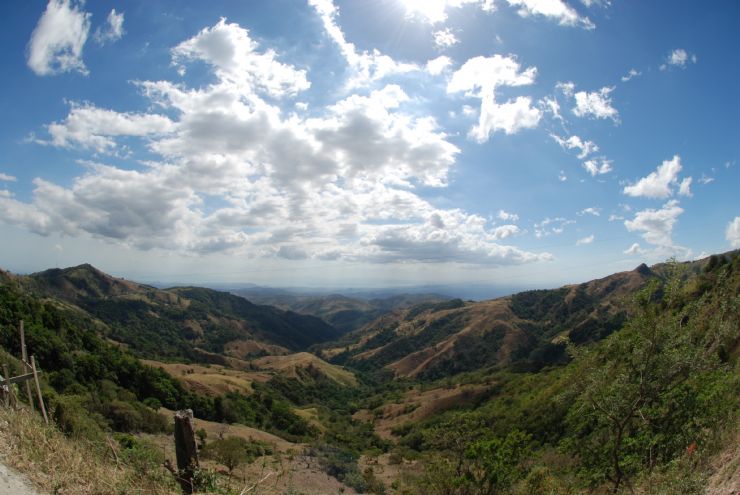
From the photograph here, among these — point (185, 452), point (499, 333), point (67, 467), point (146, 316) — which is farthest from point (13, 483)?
point (146, 316)

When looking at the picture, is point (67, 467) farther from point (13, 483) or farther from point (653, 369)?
point (653, 369)

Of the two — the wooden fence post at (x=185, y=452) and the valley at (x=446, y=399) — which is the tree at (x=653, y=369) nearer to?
the valley at (x=446, y=399)

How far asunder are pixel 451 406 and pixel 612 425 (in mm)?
63020

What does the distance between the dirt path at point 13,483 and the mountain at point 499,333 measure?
8924 centimetres

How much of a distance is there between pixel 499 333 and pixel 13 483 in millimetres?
142960

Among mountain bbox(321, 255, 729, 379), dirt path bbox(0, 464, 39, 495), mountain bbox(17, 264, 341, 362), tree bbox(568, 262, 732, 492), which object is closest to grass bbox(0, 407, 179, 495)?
dirt path bbox(0, 464, 39, 495)

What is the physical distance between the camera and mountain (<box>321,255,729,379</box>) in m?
107

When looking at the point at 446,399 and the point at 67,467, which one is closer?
the point at 67,467

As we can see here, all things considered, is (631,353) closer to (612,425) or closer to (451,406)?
(612,425)

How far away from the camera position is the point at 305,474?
28.3 m


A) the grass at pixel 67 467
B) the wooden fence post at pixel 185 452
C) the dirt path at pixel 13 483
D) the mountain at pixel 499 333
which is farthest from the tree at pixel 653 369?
the mountain at pixel 499 333

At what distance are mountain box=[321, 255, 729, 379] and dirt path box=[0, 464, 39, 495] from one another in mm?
89236

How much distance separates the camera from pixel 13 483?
18.2 feet

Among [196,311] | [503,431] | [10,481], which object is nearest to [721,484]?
[10,481]
